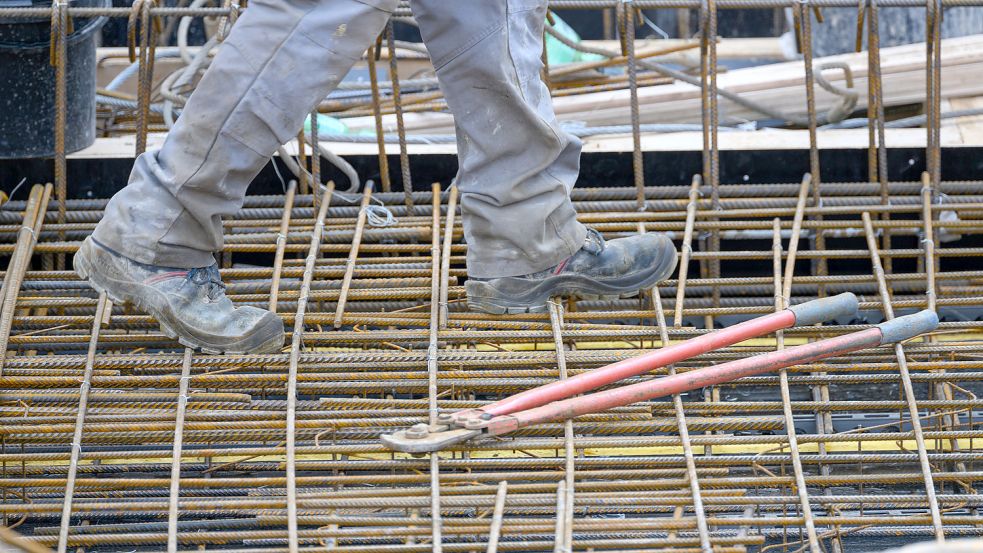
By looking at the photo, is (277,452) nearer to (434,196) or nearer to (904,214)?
(434,196)

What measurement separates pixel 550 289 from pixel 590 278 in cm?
10

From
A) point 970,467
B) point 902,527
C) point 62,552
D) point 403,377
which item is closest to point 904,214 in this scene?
point 970,467

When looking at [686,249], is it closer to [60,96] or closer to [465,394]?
[465,394]

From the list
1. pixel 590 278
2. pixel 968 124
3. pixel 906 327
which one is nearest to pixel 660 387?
pixel 590 278

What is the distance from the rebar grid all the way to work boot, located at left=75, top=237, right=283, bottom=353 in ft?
0.17

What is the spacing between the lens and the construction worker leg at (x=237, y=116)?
2277 mm

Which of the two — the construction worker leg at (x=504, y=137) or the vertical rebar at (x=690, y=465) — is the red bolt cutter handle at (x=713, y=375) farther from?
the construction worker leg at (x=504, y=137)

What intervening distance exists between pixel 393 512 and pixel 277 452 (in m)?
0.27

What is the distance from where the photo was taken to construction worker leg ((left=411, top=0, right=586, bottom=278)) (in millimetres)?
2422

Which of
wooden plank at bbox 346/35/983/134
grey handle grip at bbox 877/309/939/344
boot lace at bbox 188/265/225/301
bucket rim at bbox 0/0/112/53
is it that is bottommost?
grey handle grip at bbox 877/309/939/344

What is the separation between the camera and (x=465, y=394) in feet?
8.63

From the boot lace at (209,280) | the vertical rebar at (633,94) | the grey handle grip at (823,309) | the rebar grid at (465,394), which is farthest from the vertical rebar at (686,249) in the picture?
the boot lace at (209,280)

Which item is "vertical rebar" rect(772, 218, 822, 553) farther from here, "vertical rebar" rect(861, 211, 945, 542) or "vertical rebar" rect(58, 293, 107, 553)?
"vertical rebar" rect(58, 293, 107, 553)

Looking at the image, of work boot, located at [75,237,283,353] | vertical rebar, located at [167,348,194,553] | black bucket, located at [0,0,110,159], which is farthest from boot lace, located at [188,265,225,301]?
black bucket, located at [0,0,110,159]
